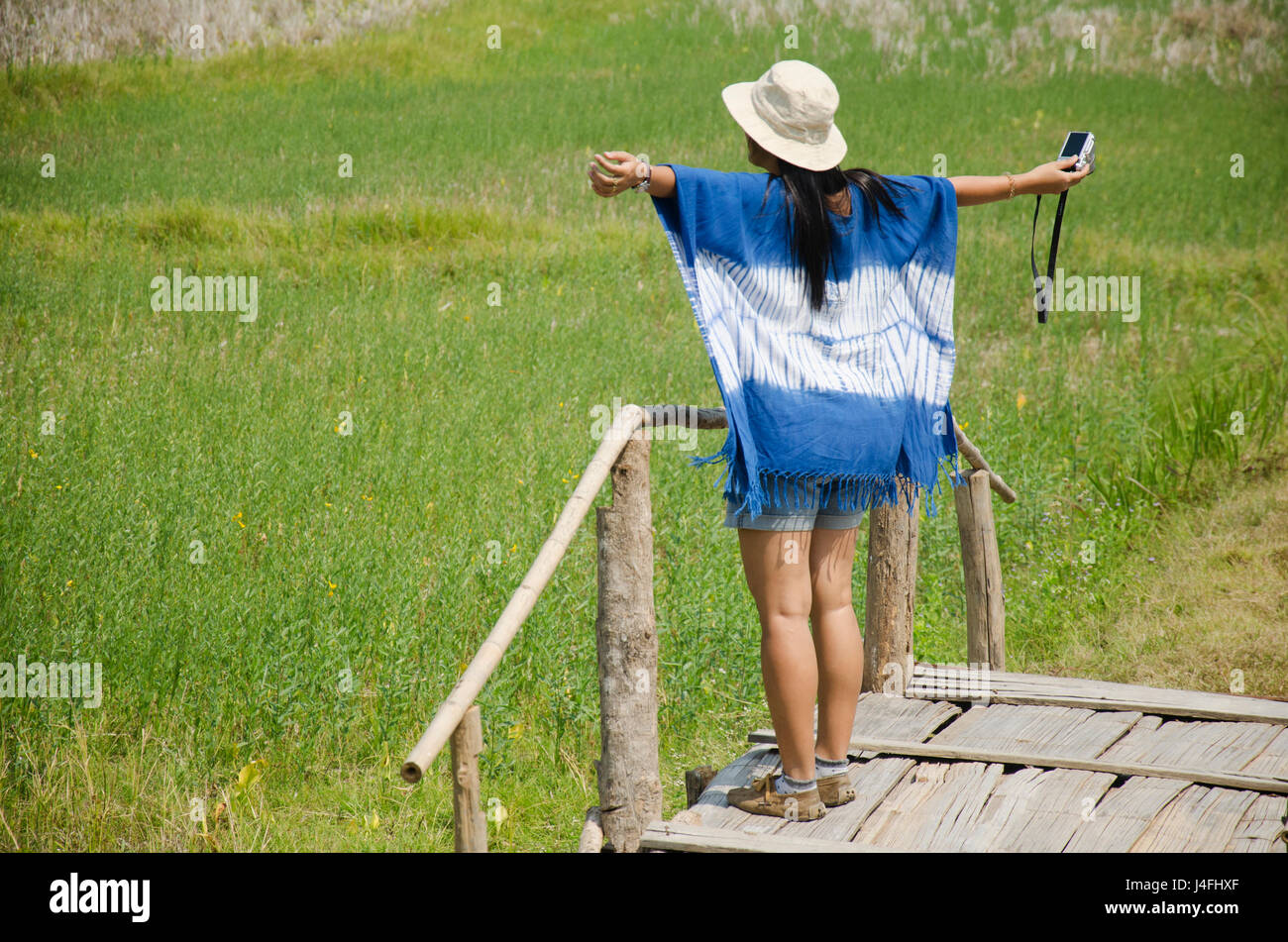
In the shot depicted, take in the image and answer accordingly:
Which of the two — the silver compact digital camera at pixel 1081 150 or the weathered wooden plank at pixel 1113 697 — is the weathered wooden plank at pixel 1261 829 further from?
the silver compact digital camera at pixel 1081 150

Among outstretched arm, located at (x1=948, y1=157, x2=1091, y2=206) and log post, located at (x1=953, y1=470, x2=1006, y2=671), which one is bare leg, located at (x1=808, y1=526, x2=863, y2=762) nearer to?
outstretched arm, located at (x1=948, y1=157, x2=1091, y2=206)

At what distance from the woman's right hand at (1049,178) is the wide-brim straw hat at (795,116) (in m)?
0.60

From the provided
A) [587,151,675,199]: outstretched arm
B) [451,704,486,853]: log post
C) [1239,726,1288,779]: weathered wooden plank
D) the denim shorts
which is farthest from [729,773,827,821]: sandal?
[587,151,675,199]: outstretched arm

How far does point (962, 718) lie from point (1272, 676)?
2.21 metres

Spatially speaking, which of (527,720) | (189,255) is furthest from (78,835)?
(189,255)

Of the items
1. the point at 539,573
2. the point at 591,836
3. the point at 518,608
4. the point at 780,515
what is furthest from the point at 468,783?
the point at 780,515

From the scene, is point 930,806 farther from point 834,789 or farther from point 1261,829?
point 1261,829

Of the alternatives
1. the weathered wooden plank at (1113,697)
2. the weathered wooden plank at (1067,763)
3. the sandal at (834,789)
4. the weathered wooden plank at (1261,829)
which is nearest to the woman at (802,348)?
the sandal at (834,789)

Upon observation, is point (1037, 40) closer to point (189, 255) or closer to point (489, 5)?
point (489, 5)

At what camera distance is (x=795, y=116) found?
8.89ft

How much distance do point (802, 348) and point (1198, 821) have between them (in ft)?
5.42

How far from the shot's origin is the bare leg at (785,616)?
276 cm

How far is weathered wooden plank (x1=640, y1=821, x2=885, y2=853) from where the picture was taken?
2783mm

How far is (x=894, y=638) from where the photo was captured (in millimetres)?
4043
